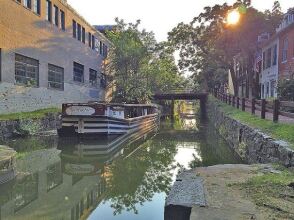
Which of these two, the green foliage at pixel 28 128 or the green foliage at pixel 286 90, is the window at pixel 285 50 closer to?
the green foliage at pixel 286 90

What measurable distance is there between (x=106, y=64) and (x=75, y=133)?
2400 centimetres

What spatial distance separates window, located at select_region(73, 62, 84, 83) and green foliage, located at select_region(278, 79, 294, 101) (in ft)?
58.2

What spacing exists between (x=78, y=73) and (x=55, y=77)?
18.7ft

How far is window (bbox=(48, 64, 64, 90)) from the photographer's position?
26375 mm

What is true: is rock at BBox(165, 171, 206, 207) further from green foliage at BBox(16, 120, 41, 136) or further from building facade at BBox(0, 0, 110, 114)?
building facade at BBox(0, 0, 110, 114)

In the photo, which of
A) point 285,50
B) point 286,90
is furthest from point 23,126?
point 285,50

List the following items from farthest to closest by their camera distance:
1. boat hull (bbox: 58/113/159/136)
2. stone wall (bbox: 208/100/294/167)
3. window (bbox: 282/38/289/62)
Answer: window (bbox: 282/38/289/62)
boat hull (bbox: 58/113/159/136)
stone wall (bbox: 208/100/294/167)

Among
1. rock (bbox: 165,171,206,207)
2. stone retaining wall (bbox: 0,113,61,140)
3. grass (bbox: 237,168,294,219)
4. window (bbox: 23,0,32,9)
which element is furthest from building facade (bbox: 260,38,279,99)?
rock (bbox: 165,171,206,207)

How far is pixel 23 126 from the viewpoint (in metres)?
18.3

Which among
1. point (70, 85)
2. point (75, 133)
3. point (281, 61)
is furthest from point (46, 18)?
point (281, 61)

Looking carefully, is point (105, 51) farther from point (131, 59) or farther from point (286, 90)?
point (286, 90)

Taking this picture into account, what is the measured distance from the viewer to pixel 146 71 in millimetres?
44281

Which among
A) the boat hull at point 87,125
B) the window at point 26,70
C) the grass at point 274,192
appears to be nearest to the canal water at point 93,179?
the boat hull at point 87,125

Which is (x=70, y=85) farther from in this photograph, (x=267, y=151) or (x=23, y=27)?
(x=267, y=151)
